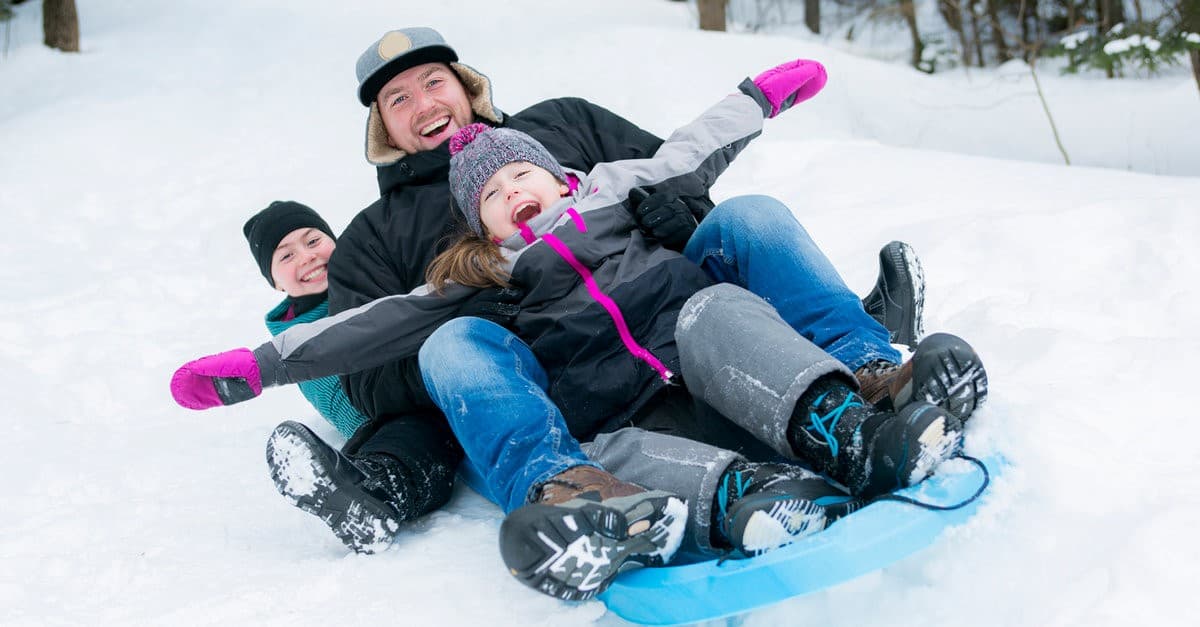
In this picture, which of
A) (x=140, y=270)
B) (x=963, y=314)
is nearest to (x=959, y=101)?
(x=963, y=314)

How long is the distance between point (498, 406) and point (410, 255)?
0.78 meters

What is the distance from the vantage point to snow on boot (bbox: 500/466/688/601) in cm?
132

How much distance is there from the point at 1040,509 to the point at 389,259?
155 centimetres

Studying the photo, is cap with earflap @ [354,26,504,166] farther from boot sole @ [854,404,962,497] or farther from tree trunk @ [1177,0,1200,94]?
tree trunk @ [1177,0,1200,94]

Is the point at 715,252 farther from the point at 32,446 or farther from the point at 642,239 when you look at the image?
the point at 32,446

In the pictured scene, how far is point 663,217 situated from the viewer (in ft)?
6.74

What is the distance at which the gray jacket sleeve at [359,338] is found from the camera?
1.95m

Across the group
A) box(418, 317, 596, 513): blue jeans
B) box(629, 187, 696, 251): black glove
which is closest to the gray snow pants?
box(418, 317, 596, 513): blue jeans

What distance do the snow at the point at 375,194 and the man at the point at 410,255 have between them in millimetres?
129

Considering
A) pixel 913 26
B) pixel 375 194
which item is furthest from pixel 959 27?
pixel 375 194

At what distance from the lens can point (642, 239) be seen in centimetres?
207

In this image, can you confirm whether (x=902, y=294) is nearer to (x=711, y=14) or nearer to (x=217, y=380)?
(x=217, y=380)

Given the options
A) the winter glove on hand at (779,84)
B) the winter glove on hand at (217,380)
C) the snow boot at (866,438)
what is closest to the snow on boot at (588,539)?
the snow boot at (866,438)

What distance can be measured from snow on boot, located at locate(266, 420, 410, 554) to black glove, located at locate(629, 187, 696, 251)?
744 millimetres
